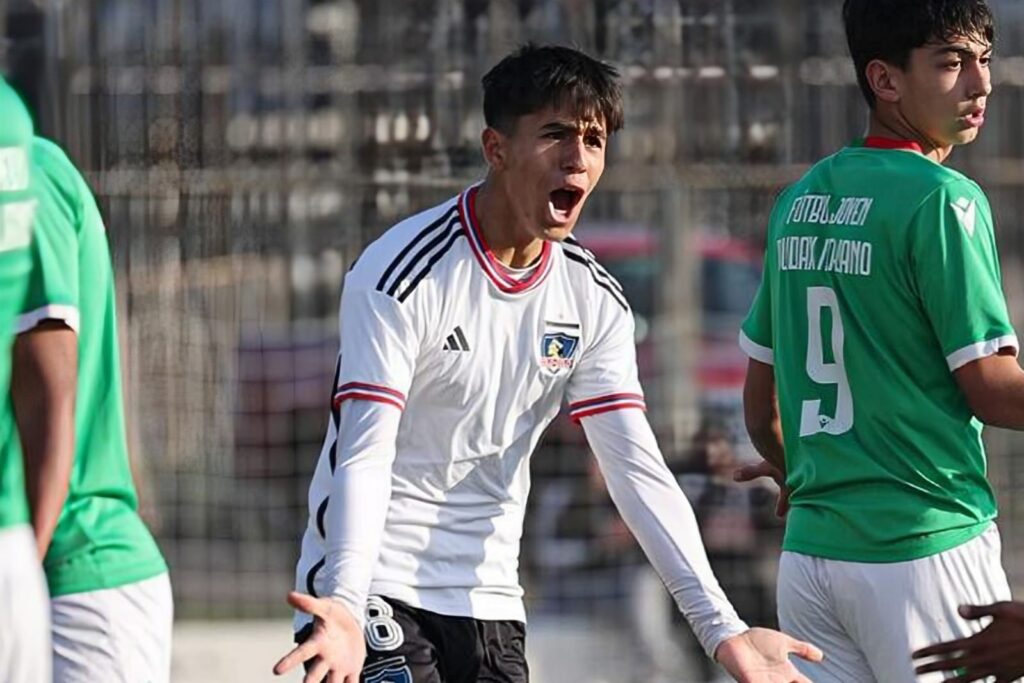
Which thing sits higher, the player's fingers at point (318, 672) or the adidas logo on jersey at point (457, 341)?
the adidas logo on jersey at point (457, 341)

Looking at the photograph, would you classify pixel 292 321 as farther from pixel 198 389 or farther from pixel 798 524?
pixel 798 524

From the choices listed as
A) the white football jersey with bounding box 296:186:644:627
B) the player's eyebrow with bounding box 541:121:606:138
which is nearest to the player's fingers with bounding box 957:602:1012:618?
the white football jersey with bounding box 296:186:644:627

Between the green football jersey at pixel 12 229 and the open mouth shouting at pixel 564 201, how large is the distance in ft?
5.38

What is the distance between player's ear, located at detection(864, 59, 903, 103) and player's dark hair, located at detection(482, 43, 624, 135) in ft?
1.75

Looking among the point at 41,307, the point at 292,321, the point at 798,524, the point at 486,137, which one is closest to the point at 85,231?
the point at 41,307

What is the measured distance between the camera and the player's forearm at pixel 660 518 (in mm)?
4797

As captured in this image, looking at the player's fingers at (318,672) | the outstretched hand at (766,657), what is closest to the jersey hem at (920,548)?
the outstretched hand at (766,657)

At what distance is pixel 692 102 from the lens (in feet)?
27.5

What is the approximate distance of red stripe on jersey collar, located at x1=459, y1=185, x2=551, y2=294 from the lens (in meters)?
5.03

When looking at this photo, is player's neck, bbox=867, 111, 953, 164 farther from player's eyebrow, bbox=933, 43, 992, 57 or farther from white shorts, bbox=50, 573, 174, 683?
white shorts, bbox=50, 573, 174, 683

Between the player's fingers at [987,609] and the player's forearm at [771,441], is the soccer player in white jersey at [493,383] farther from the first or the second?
the player's fingers at [987,609]

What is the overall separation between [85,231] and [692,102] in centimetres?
450

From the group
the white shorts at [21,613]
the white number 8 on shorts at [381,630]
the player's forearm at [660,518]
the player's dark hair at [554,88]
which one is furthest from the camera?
the player's dark hair at [554,88]

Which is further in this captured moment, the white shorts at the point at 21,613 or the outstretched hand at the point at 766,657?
the outstretched hand at the point at 766,657
